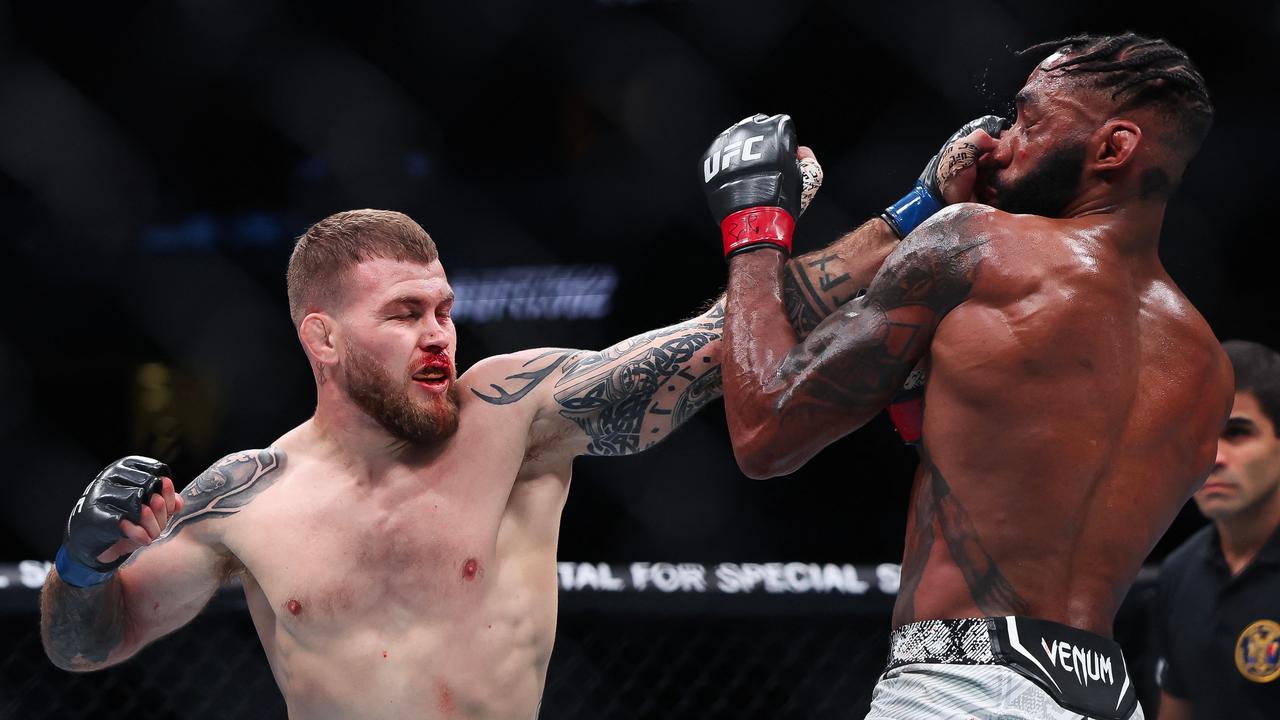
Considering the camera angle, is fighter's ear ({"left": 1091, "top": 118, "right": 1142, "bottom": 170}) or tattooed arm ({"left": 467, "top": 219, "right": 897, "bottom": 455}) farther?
tattooed arm ({"left": 467, "top": 219, "right": 897, "bottom": 455})

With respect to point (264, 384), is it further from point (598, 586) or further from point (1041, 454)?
point (1041, 454)

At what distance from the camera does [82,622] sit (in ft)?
6.29

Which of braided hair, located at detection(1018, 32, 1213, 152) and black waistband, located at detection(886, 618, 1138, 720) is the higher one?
braided hair, located at detection(1018, 32, 1213, 152)

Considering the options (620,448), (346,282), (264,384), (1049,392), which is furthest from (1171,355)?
(264,384)

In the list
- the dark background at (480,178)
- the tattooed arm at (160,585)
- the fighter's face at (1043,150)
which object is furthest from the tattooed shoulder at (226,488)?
the dark background at (480,178)

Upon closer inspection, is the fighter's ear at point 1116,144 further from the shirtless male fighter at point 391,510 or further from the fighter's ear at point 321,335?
the fighter's ear at point 321,335

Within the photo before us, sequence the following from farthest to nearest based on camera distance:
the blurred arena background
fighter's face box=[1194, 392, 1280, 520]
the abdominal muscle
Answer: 1. the blurred arena background
2. fighter's face box=[1194, 392, 1280, 520]
3. the abdominal muscle

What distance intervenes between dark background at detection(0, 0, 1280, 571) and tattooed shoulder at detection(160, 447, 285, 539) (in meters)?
1.55

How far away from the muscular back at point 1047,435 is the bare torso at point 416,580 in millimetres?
623

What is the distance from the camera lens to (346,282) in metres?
1.95

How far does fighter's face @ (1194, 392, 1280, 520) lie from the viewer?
103 inches

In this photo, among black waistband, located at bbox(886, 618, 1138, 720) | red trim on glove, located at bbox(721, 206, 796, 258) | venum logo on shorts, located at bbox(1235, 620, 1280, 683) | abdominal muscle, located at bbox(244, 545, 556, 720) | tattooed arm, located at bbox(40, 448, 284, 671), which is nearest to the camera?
black waistband, located at bbox(886, 618, 1138, 720)

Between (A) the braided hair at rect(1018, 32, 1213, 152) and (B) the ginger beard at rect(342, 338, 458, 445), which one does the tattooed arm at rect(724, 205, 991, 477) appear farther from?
(B) the ginger beard at rect(342, 338, 458, 445)

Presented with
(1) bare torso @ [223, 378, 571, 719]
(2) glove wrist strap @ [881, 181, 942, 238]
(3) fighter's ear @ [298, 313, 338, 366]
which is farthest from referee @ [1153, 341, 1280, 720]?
(3) fighter's ear @ [298, 313, 338, 366]
